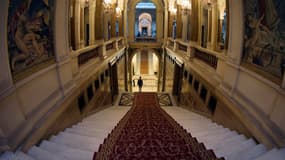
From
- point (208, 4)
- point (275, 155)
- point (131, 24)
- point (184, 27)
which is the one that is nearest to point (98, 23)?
point (208, 4)

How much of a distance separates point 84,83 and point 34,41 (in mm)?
3001

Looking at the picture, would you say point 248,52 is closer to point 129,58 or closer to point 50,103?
point 50,103

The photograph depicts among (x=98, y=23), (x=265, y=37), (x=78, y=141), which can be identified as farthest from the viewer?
(x=98, y=23)

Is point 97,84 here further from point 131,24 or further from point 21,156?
point 131,24

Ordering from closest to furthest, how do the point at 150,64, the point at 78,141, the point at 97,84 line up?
the point at 78,141 → the point at 97,84 → the point at 150,64

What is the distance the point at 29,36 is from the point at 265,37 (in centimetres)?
396

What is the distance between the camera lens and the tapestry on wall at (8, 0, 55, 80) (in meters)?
3.82

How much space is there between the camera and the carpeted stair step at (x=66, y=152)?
11.3 ft

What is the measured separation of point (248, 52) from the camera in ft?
17.3

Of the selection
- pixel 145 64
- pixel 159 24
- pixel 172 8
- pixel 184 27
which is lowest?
pixel 145 64

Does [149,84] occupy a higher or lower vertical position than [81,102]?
lower

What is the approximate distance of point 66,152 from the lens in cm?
356

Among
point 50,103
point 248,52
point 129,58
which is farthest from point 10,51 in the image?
point 129,58

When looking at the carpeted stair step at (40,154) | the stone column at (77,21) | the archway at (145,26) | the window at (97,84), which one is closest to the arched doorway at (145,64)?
the archway at (145,26)
